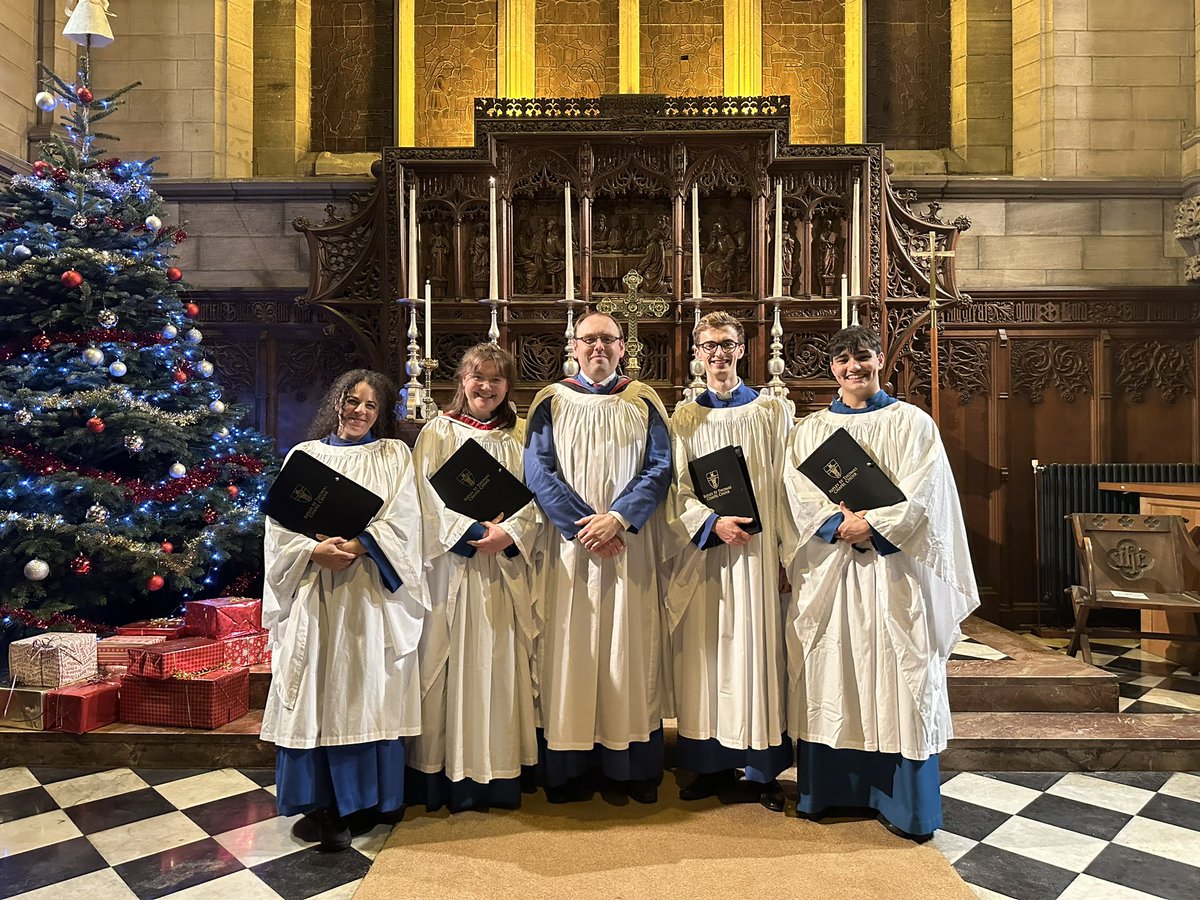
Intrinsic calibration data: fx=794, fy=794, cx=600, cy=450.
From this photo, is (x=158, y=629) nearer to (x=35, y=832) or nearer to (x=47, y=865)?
(x=35, y=832)

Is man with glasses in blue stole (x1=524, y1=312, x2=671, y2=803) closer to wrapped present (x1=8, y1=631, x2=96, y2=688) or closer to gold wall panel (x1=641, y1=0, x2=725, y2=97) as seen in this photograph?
wrapped present (x1=8, y1=631, x2=96, y2=688)

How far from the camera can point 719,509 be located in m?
3.19

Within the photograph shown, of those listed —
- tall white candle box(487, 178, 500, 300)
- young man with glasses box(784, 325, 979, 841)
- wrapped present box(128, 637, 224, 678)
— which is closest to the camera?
young man with glasses box(784, 325, 979, 841)

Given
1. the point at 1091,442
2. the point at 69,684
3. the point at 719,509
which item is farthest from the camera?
the point at 1091,442

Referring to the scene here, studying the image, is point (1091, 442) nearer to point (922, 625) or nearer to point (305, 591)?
point (922, 625)

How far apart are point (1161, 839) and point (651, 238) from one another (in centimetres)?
470

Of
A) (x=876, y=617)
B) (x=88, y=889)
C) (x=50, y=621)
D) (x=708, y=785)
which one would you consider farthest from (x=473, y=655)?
(x=50, y=621)

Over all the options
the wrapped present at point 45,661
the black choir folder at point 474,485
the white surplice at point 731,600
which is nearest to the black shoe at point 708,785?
the white surplice at point 731,600

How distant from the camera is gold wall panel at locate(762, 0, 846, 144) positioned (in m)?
7.33

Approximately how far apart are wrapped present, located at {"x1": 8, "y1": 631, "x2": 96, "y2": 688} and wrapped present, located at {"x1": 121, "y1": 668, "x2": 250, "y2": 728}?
268mm

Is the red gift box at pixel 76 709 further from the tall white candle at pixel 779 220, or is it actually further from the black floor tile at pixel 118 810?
the tall white candle at pixel 779 220

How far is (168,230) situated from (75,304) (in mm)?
786

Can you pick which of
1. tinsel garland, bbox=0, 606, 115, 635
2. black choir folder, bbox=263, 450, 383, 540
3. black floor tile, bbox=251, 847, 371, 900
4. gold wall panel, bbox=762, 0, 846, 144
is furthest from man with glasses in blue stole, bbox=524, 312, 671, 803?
gold wall panel, bbox=762, 0, 846, 144

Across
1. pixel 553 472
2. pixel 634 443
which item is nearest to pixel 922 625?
pixel 634 443
